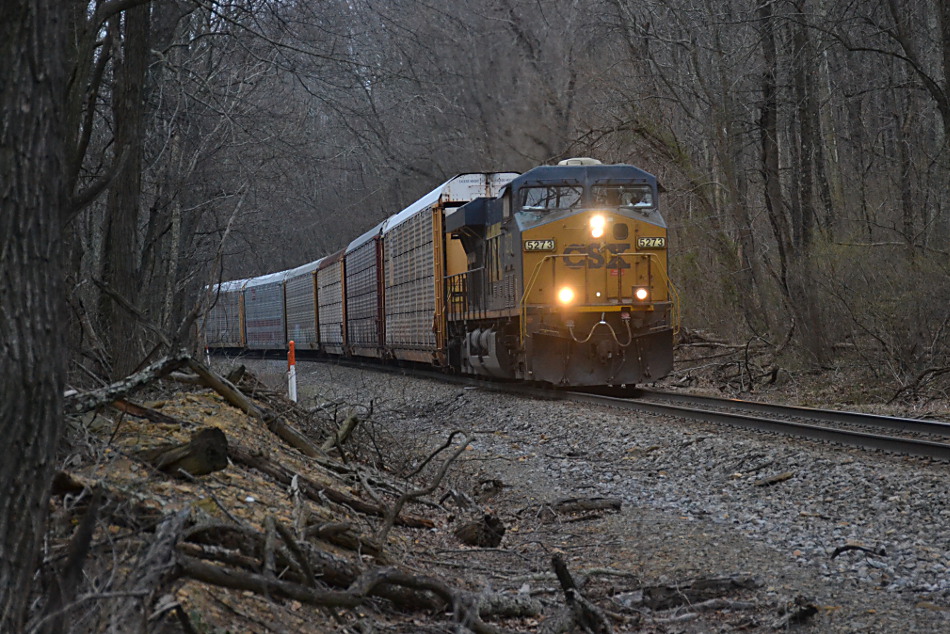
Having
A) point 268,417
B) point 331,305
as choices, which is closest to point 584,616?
point 268,417

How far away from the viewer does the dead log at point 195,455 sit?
4.00 meters

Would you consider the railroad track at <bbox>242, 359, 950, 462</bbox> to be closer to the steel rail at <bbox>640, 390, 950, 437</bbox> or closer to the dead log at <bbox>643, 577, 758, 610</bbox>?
the steel rail at <bbox>640, 390, 950, 437</bbox>

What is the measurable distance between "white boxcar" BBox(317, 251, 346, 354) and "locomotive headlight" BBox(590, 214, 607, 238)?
13559 millimetres

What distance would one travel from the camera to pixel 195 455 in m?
4.09

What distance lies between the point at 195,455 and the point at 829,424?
7896mm

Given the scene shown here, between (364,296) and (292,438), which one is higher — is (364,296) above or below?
above

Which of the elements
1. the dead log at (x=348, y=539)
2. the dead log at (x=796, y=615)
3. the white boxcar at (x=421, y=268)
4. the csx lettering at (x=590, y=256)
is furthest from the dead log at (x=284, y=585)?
the white boxcar at (x=421, y=268)

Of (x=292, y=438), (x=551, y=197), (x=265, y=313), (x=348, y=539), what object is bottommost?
(x=348, y=539)

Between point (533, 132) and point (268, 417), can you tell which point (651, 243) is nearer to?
point (268, 417)

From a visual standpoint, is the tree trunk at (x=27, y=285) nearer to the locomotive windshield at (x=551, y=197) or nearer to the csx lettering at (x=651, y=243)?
the locomotive windshield at (x=551, y=197)

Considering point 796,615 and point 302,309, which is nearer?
point 796,615

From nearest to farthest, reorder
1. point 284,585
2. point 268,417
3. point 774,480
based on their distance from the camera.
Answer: point 284,585, point 268,417, point 774,480

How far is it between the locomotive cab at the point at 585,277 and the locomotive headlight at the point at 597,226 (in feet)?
0.05

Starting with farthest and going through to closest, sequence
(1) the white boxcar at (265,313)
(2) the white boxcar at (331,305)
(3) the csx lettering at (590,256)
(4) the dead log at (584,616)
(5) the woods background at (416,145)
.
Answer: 1. (1) the white boxcar at (265,313)
2. (2) the white boxcar at (331,305)
3. (3) the csx lettering at (590,256)
4. (4) the dead log at (584,616)
5. (5) the woods background at (416,145)
